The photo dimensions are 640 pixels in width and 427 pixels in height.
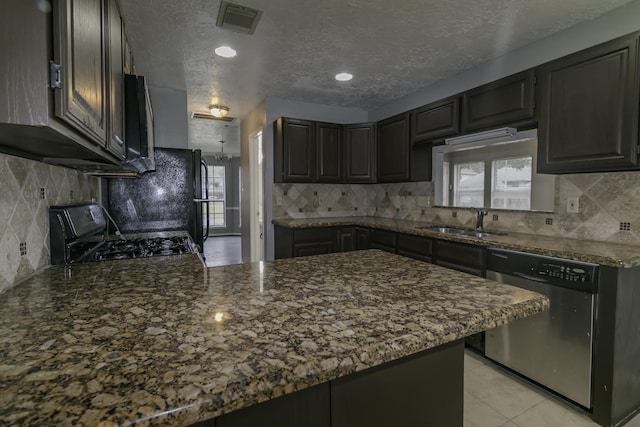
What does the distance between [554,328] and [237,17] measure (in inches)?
110

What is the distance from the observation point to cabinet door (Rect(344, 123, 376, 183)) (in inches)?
155

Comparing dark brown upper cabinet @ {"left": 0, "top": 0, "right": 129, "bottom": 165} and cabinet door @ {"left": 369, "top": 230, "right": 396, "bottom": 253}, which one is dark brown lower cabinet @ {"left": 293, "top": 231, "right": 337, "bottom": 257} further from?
dark brown upper cabinet @ {"left": 0, "top": 0, "right": 129, "bottom": 165}

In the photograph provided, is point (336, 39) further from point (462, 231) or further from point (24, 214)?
point (24, 214)

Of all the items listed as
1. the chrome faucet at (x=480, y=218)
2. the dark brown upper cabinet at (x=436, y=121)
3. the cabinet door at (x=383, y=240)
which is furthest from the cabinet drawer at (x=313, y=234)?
the chrome faucet at (x=480, y=218)

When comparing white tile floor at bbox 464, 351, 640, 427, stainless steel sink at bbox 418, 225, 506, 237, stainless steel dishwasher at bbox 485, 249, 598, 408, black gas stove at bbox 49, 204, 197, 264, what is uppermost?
black gas stove at bbox 49, 204, 197, 264

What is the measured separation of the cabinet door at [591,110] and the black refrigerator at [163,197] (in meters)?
2.96

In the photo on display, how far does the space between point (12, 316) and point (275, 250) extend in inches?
124

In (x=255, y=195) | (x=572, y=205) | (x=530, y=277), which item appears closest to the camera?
(x=530, y=277)

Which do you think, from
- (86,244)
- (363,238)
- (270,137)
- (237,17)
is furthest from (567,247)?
(270,137)

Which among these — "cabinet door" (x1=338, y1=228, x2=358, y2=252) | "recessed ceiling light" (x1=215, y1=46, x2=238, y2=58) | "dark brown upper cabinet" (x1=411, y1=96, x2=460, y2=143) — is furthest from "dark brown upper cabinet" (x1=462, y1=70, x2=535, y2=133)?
"recessed ceiling light" (x1=215, y1=46, x2=238, y2=58)

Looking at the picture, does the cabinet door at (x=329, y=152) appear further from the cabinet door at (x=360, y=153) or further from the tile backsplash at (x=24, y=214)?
the tile backsplash at (x=24, y=214)

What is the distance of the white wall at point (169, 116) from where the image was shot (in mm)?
3594

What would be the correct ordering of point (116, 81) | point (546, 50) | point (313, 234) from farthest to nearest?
1. point (313, 234)
2. point (546, 50)
3. point (116, 81)

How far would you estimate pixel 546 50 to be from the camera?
2.43m
